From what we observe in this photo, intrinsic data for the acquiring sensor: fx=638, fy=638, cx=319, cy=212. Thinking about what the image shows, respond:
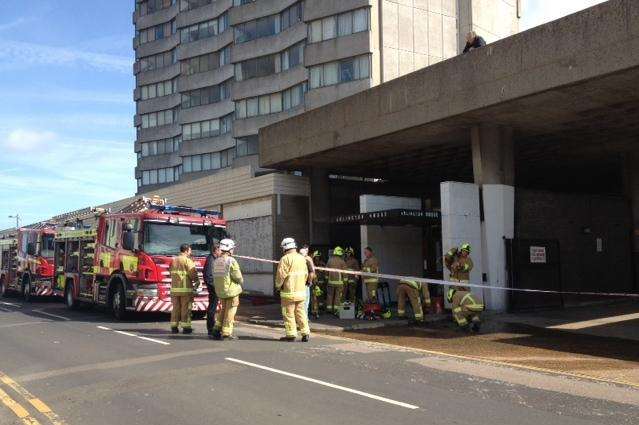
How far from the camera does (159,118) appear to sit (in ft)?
237

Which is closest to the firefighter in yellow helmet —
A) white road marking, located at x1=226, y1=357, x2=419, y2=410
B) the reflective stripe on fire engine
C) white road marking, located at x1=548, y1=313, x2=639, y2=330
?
white road marking, located at x1=548, y1=313, x2=639, y2=330

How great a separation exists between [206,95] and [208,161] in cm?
652

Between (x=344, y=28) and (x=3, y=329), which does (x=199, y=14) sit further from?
(x=3, y=329)

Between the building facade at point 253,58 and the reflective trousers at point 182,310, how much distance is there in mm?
30949

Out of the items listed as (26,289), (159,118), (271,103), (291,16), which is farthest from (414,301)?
Answer: (159,118)

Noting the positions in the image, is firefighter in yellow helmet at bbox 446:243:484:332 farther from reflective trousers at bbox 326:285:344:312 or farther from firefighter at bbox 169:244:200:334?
firefighter at bbox 169:244:200:334

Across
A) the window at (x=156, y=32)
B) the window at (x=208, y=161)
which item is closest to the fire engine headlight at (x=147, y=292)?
the window at (x=208, y=161)

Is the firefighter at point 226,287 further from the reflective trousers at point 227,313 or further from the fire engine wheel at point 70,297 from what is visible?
the fire engine wheel at point 70,297

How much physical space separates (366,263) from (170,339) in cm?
562

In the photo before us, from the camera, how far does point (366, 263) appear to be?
1573cm

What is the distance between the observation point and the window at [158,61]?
2775 inches

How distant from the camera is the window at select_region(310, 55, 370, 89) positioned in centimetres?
4166

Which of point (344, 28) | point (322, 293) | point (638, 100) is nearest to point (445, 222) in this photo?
point (322, 293)

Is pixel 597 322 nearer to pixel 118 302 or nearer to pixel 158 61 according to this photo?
pixel 118 302
